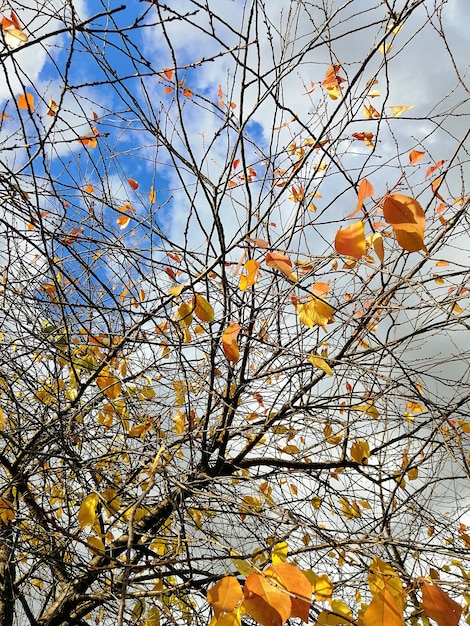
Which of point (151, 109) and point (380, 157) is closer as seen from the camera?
point (151, 109)

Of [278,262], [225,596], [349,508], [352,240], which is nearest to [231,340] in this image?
[278,262]

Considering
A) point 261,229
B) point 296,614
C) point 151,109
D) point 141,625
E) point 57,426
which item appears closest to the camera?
point 296,614

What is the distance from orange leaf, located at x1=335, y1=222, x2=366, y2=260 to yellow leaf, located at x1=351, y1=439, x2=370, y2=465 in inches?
48.8

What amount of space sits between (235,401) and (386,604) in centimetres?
121

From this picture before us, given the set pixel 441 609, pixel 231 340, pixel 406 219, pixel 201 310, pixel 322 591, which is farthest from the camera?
pixel 201 310

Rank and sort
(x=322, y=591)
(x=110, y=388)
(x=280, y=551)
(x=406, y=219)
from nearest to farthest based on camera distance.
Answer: (x=406, y=219)
(x=280, y=551)
(x=322, y=591)
(x=110, y=388)

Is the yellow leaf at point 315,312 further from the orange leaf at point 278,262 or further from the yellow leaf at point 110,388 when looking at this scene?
the yellow leaf at point 110,388

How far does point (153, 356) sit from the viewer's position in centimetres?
223

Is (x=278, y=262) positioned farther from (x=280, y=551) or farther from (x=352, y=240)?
(x=280, y=551)

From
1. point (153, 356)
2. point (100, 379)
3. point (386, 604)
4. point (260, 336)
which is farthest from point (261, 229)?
point (386, 604)

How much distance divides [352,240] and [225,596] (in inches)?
30.9

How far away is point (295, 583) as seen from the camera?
2.89 ft

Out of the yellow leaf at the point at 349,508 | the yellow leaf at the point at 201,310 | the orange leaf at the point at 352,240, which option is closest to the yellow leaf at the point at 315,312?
the yellow leaf at the point at 201,310

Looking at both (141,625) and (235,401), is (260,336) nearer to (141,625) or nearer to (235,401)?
(235,401)
